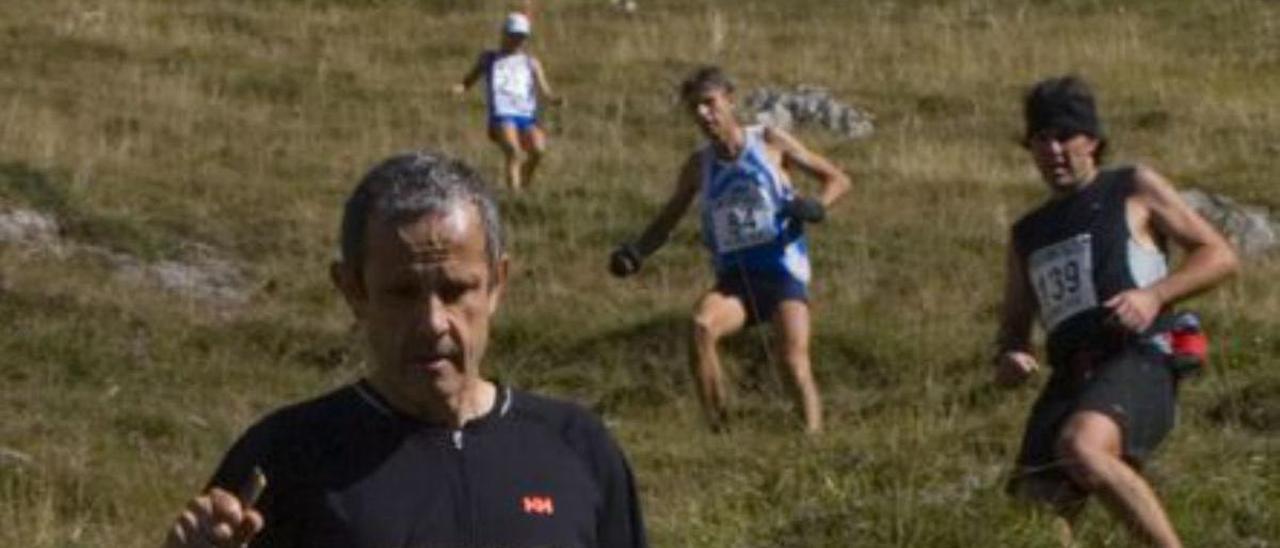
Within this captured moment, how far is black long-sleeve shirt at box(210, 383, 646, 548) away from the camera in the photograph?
4270 millimetres

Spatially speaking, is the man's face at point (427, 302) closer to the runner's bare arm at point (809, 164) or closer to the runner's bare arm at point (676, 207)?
the runner's bare arm at point (676, 207)

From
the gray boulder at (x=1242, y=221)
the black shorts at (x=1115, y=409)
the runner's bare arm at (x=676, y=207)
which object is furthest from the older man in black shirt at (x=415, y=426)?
the gray boulder at (x=1242, y=221)

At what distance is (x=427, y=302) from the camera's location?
4242 millimetres

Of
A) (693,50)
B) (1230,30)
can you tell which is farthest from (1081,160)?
(1230,30)

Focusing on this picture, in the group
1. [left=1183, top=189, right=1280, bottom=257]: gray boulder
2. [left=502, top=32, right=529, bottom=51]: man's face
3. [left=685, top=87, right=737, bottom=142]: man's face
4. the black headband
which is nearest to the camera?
the black headband

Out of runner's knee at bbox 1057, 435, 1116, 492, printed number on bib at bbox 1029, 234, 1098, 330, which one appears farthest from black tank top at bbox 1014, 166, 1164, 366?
runner's knee at bbox 1057, 435, 1116, 492

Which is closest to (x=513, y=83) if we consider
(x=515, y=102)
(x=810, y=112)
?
(x=515, y=102)

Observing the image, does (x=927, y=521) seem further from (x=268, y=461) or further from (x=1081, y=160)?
(x=268, y=461)

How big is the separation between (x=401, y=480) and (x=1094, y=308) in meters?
4.31

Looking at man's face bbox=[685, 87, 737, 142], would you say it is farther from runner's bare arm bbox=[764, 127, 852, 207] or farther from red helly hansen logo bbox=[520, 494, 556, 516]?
red helly hansen logo bbox=[520, 494, 556, 516]

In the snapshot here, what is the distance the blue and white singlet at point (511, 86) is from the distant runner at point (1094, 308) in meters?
13.6

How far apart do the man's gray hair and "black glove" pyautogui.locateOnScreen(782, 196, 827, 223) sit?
7863 mm

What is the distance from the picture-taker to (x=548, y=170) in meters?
22.8

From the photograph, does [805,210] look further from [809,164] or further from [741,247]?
[809,164]
